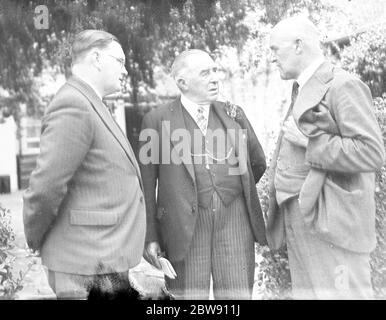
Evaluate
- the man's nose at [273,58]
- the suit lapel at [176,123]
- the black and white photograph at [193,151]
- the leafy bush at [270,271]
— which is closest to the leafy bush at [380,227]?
the black and white photograph at [193,151]

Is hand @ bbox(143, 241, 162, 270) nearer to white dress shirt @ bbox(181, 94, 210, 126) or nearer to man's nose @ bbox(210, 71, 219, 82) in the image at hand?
white dress shirt @ bbox(181, 94, 210, 126)

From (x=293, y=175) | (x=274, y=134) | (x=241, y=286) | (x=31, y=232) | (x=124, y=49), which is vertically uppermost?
(x=124, y=49)

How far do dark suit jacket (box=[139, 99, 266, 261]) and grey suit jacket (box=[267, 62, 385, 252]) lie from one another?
41 centimetres

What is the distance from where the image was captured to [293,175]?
3443 millimetres

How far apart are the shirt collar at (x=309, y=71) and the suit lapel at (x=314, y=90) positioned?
0.07 ft

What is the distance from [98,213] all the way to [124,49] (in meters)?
1.07

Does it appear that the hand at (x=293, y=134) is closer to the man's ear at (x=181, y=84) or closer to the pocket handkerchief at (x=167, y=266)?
the man's ear at (x=181, y=84)

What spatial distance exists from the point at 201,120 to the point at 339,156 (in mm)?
864

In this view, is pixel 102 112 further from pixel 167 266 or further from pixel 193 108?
pixel 167 266

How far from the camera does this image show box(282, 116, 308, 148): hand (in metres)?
3.41

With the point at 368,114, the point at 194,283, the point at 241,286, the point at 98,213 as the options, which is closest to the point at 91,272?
the point at 98,213

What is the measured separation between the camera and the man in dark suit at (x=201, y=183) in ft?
11.8

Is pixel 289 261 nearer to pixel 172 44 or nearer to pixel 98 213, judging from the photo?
pixel 98 213

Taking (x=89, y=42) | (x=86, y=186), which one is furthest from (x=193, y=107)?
(x=86, y=186)
